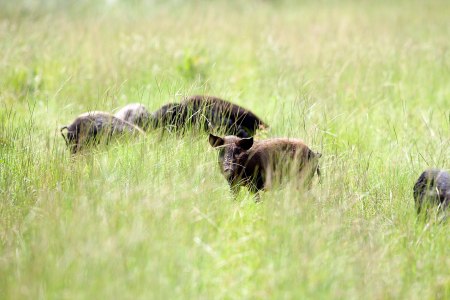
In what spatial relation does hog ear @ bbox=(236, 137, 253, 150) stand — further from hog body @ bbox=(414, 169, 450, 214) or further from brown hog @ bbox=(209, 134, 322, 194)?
hog body @ bbox=(414, 169, 450, 214)

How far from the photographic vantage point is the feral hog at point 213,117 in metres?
5.57

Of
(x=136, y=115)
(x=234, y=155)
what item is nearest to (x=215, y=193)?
(x=234, y=155)

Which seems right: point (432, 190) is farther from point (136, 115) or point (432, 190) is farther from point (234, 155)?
point (136, 115)

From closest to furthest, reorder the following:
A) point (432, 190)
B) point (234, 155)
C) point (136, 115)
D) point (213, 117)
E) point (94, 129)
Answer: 1. point (432, 190)
2. point (234, 155)
3. point (94, 129)
4. point (213, 117)
5. point (136, 115)

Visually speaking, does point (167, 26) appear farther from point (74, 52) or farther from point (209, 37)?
point (74, 52)

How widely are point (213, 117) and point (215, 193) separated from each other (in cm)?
139

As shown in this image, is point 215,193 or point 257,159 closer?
point 215,193

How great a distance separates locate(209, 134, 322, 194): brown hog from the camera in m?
4.58

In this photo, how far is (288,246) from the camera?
3.66 meters

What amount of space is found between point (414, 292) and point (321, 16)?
10.5 m

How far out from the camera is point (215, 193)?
446 cm

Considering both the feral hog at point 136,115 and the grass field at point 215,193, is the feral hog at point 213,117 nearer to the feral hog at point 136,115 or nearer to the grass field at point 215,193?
the feral hog at point 136,115

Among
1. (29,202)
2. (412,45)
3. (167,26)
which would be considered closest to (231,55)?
(167,26)

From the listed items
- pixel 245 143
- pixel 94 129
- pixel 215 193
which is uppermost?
pixel 245 143
